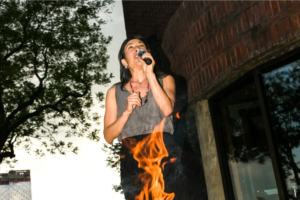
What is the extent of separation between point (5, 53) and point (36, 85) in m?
0.65

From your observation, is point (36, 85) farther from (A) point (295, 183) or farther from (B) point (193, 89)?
(A) point (295, 183)

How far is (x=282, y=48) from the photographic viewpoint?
6.50 feet

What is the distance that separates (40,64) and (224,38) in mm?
3183

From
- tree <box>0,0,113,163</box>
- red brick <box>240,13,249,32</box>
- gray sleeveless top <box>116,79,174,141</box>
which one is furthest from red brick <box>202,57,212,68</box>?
tree <box>0,0,113,163</box>

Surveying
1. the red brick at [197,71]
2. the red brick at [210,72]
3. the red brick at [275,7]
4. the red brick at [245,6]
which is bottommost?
the red brick at [210,72]

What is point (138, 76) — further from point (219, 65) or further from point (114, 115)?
point (219, 65)

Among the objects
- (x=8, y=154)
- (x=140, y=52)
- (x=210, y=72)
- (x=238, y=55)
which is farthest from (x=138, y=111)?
(x=8, y=154)

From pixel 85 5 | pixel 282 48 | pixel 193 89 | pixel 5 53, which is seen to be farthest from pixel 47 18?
pixel 282 48

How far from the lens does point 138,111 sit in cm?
226

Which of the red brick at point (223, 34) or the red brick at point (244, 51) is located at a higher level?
the red brick at point (223, 34)

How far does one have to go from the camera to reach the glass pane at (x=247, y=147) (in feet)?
7.25

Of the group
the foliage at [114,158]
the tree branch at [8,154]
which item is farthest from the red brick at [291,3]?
the tree branch at [8,154]

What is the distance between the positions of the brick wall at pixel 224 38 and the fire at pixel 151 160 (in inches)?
20.9

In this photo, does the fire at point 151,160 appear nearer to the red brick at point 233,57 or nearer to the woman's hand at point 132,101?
the woman's hand at point 132,101
